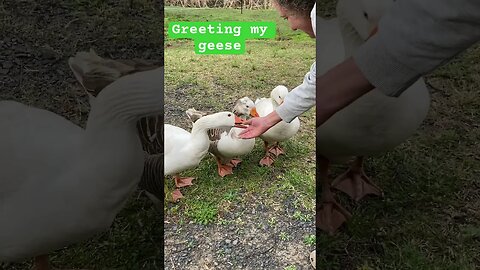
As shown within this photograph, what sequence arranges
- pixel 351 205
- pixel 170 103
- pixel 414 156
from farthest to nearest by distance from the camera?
pixel 414 156, pixel 351 205, pixel 170 103

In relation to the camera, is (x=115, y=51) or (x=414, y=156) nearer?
(x=115, y=51)

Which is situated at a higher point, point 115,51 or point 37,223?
point 115,51

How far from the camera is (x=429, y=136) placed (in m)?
1.94

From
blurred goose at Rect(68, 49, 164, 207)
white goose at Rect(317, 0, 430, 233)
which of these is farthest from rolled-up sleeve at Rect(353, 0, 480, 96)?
blurred goose at Rect(68, 49, 164, 207)

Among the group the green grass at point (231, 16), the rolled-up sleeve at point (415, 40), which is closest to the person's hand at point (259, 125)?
the green grass at point (231, 16)

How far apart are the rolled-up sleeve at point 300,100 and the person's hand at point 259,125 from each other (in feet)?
0.06

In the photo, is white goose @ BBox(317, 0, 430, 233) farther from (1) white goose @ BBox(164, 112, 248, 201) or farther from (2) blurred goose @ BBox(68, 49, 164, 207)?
(2) blurred goose @ BBox(68, 49, 164, 207)

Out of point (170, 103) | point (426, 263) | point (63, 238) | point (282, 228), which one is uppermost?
point (170, 103)

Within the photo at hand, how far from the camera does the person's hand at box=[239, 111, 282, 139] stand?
48.1 inches

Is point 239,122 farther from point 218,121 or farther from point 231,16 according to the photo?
point 231,16

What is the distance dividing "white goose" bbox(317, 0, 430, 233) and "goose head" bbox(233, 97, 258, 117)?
153 mm

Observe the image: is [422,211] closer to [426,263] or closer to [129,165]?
[426,263]

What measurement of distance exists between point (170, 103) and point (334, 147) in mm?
430

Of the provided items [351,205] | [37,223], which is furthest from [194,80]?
[351,205]
